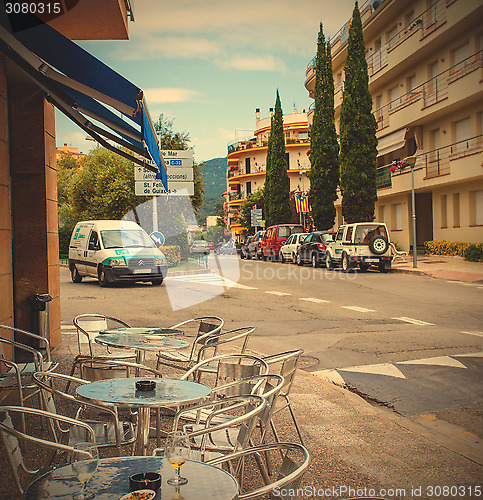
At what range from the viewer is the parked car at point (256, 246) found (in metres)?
36.7

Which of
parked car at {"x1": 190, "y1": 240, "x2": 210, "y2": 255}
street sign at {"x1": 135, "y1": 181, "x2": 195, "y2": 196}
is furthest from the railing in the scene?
street sign at {"x1": 135, "y1": 181, "x2": 195, "y2": 196}

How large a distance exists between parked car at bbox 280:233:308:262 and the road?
7.99 metres

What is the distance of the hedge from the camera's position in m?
24.8

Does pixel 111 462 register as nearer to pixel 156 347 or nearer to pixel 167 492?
pixel 167 492

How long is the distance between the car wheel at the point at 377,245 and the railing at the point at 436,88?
339 inches

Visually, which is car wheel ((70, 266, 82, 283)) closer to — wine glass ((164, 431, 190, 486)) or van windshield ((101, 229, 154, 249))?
van windshield ((101, 229, 154, 249))

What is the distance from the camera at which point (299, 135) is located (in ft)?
263

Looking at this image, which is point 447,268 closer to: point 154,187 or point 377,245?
point 377,245

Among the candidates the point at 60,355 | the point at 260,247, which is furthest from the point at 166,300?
the point at 260,247

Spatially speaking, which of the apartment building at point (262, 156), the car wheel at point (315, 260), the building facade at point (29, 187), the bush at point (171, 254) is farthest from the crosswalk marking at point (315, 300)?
the apartment building at point (262, 156)

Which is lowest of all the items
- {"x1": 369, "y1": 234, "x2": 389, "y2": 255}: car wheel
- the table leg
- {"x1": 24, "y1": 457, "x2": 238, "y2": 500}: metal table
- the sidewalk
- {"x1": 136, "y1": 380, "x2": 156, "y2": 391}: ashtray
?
the sidewalk

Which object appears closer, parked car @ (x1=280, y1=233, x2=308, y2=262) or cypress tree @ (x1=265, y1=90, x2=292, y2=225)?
parked car @ (x1=280, y1=233, x2=308, y2=262)

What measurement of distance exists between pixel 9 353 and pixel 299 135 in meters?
76.3

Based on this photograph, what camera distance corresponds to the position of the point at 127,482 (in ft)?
7.27
